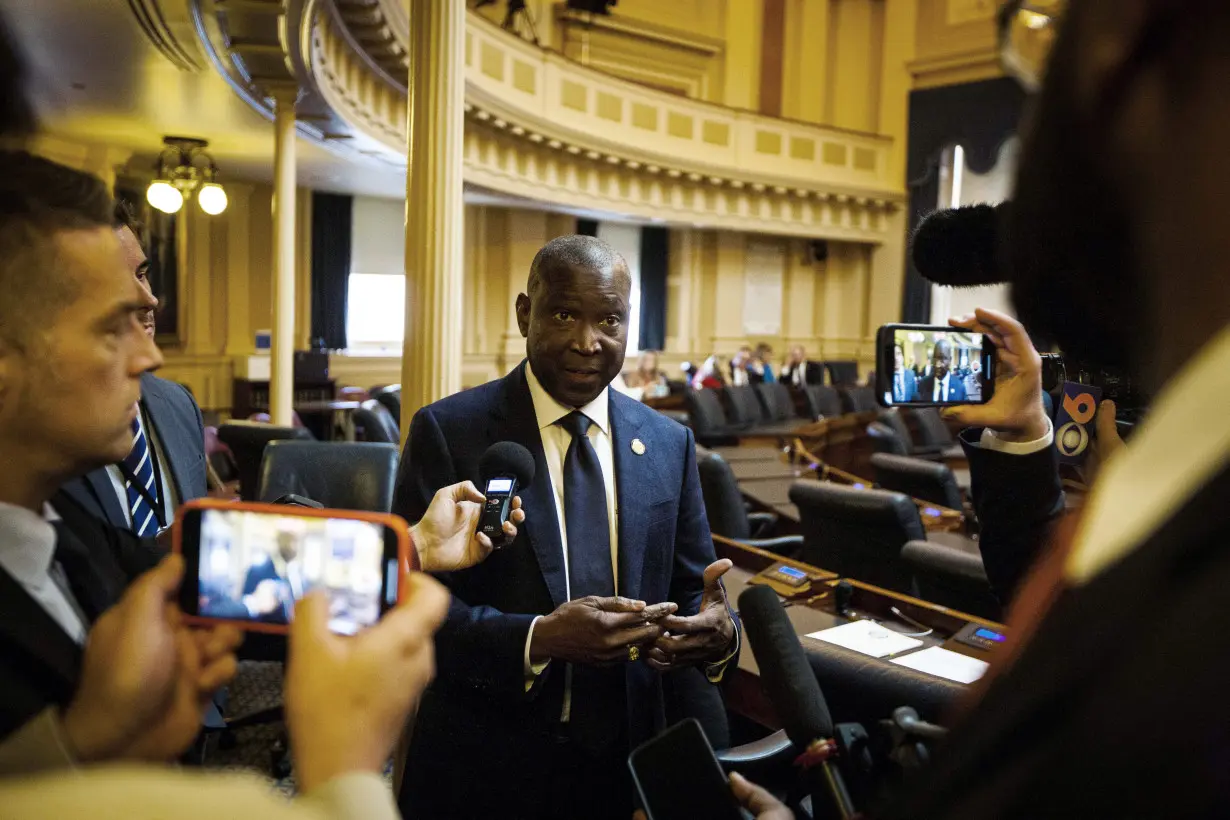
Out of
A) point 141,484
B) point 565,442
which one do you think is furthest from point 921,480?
point 141,484

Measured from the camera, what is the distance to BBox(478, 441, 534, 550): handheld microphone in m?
1.35

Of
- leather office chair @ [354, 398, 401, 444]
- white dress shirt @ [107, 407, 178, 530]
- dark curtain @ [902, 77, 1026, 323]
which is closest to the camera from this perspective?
white dress shirt @ [107, 407, 178, 530]

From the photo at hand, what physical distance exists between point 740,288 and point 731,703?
13.6 meters

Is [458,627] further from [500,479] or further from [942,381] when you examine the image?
[942,381]

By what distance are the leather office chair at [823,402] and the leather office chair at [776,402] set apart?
26cm

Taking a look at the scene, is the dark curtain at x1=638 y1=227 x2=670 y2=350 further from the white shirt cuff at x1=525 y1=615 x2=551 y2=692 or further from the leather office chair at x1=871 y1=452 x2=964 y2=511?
the white shirt cuff at x1=525 y1=615 x2=551 y2=692

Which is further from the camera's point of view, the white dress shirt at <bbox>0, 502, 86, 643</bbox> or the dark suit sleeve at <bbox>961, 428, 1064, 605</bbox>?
the dark suit sleeve at <bbox>961, 428, 1064, 605</bbox>

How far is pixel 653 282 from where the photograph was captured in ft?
47.9

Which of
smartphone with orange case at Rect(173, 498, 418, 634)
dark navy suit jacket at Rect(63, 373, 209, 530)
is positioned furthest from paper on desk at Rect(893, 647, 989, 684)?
dark navy suit jacket at Rect(63, 373, 209, 530)

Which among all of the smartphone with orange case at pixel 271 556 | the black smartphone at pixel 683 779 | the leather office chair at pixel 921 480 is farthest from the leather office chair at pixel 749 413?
the smartphone with orange case at pixel 271 556

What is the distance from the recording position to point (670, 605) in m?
1.43

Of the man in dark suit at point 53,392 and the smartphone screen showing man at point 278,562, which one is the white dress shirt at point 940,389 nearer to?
the smartphone screen showing man at point 278,562

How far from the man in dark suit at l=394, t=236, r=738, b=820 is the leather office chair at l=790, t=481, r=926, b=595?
202cm

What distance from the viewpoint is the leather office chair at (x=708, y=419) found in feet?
29.9
